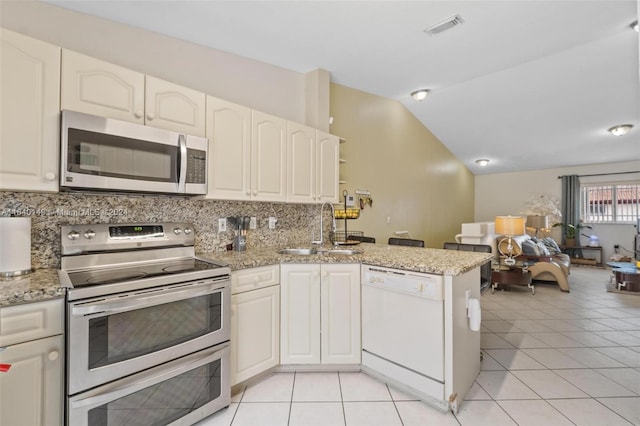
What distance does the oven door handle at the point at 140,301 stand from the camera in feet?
4.36

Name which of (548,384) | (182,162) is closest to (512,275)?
(548,384)

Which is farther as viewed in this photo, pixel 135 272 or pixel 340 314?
pixel 340 314

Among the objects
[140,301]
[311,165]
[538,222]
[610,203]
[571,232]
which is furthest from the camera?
[571,232]

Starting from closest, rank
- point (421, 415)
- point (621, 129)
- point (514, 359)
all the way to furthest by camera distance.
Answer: point (421, 415) → point (514, 359) → point (621, 129)

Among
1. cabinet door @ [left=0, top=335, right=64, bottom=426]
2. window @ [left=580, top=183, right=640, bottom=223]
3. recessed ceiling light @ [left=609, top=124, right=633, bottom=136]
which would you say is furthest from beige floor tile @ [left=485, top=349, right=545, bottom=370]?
window @ [left=580, top=183, right=640, bottom=223]

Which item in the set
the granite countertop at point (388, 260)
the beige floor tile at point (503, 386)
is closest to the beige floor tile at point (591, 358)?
the beige floor tile at point (503, 386)

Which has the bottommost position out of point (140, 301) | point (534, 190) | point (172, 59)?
point (140, 301)

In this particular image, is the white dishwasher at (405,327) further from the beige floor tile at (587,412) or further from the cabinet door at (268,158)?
the cabinet door at (268,158)

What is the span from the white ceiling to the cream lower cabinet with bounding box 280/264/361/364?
194cm

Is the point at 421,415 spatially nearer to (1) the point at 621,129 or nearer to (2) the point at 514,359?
(2) the point at 514,359

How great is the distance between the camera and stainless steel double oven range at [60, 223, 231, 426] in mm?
1334

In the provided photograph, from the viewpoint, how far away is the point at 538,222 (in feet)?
22.0

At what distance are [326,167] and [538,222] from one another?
6.13 m

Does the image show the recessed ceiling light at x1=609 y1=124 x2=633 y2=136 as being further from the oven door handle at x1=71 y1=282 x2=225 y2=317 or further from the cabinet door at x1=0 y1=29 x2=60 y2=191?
the cabinet door at x1=0 y1=29 x2=60 y2=191
